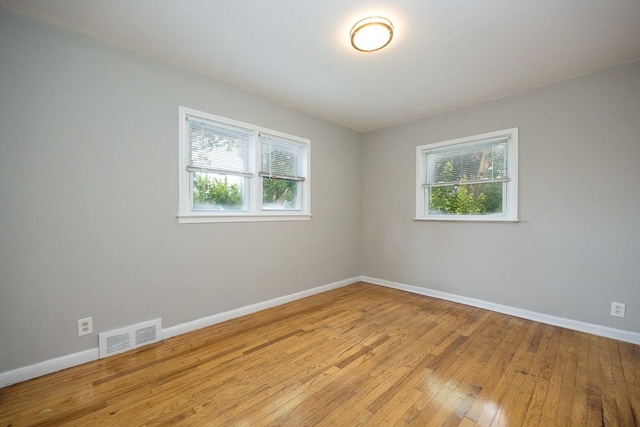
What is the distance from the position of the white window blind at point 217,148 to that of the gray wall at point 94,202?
0.54 feet

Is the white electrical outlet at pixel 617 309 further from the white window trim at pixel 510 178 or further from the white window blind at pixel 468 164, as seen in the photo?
the white window blind at pixel 468 164

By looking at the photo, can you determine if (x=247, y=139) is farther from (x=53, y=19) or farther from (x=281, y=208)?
(x=53, y=19)

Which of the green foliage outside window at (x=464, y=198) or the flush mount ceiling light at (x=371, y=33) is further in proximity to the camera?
the green foliage outside window at (x=464, y=198)

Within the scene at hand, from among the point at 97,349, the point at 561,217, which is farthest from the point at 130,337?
the point at 561,217

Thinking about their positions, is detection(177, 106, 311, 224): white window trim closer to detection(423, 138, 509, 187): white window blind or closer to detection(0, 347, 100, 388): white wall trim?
detection(0, 347, 100, 388): white wall trim

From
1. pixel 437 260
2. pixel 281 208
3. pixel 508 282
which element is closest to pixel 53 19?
pixel 281 208

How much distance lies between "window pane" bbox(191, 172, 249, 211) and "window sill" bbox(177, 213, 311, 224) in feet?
0.35

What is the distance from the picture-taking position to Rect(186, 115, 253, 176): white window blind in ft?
8.87

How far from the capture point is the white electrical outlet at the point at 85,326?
208cm

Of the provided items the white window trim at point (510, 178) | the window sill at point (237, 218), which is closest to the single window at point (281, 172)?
Answer: the window sill at point (237, 218)

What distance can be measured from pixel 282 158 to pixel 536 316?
3.43 m

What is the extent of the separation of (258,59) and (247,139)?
92 centimetres

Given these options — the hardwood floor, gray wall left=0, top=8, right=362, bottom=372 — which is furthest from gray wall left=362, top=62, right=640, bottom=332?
gray wall left=0, top=8, right=362, bottom=372

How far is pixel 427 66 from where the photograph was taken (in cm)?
255
